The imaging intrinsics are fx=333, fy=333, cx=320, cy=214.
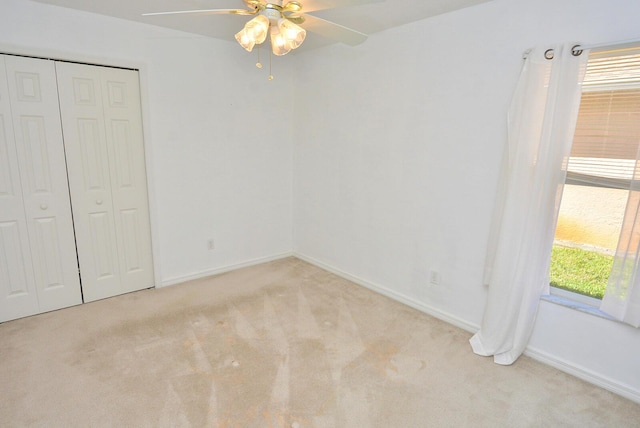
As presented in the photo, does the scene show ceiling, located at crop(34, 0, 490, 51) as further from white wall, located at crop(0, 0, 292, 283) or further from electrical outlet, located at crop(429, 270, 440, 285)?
electrical outlet, located at crop(429, 270, 440, 285)

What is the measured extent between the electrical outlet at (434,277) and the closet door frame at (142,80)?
8.63 feet

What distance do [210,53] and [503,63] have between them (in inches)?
103

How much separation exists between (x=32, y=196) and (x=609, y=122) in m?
4.10

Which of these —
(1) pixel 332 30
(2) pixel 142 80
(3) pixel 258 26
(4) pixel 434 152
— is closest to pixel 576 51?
(4) pixel 434 152

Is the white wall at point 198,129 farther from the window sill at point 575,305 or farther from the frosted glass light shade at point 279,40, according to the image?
the window sill at point 575,305

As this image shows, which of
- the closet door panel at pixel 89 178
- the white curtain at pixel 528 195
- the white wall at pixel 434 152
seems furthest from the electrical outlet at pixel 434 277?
the closet door panel at pixel 89 178

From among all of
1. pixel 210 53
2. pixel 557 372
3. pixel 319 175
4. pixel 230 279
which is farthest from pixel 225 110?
pixel 557 372

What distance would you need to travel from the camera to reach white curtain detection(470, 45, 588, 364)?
2.02 metres

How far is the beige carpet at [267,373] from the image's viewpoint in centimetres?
183

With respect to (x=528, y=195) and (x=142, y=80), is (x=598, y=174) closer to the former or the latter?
(x=528, y=195)

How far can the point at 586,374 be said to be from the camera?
7.06ft

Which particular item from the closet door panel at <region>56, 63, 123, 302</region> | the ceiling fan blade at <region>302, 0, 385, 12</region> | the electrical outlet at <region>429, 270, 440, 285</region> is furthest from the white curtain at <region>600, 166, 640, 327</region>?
the closet door panel at <region>56, 63, 123, 302</region>

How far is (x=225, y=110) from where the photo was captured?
353 centimetres

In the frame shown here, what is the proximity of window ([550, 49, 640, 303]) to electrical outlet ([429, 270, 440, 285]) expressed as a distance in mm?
822
